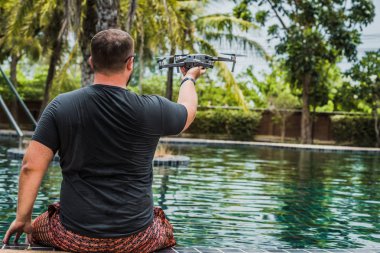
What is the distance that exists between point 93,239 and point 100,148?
1.41ft

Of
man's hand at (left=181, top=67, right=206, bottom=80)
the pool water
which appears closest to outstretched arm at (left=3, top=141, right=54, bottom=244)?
man's hand at (left=181, top=67, right=206, bottom=80)

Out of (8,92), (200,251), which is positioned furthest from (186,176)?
(8,92)

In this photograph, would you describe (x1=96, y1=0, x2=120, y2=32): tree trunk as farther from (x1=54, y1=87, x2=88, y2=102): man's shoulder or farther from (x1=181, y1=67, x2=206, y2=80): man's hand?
(x1=54, y1=87, x2=88, y2=102): man's shoulder

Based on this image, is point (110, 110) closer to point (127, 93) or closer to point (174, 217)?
point (127, 93)

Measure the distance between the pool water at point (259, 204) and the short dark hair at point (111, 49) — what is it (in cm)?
271

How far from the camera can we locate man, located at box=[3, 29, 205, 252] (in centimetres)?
297

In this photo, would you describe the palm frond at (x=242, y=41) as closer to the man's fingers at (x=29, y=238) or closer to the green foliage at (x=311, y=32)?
the green foliage at (x=311, y=32)

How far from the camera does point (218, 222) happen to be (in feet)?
21.5

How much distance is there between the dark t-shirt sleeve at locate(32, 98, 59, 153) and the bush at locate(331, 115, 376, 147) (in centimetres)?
2566

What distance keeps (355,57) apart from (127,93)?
78.8 feet

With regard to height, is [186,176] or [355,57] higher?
[355,57]

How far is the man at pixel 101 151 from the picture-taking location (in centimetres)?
297

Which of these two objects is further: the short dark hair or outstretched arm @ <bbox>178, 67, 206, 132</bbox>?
outstretched arm @ <bbox>178, 67, 206, 132</bbox>

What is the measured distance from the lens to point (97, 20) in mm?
13828
